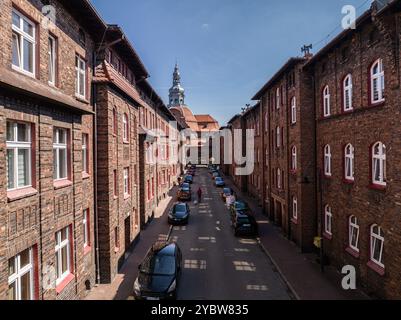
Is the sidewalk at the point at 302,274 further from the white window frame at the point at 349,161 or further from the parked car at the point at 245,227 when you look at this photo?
the white window frame at the point at 349,161

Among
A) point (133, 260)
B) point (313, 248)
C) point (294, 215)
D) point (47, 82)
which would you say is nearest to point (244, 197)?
point (294, 215)

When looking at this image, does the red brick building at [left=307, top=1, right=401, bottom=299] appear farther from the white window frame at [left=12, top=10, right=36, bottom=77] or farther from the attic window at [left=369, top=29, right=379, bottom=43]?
the white window frame at [left=12, top=10, right=36, bottom=77]

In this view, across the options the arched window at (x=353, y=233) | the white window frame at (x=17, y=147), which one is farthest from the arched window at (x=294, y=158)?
the white window frame at (x=17, y=147)

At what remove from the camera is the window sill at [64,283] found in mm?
9690

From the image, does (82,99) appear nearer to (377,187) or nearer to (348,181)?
(377,187)

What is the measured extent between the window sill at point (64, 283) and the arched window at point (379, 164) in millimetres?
11228

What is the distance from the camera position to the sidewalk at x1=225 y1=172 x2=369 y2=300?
496 inches

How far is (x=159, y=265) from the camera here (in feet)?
42.9

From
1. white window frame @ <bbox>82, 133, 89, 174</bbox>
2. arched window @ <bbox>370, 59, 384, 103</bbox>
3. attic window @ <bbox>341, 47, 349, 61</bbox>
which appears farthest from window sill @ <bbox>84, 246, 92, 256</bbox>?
attic window @ <bbox>341, 47, 349, 61</bbox>

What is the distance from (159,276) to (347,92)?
11102mm

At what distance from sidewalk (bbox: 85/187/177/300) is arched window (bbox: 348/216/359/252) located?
948 centimetres

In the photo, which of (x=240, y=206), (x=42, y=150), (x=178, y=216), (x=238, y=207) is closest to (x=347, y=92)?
(x=42, y=150)

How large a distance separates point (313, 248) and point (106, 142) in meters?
12.5
